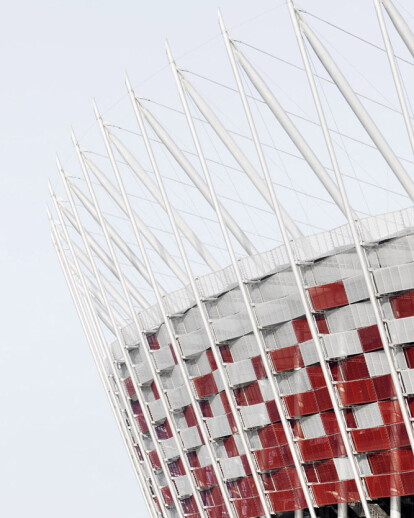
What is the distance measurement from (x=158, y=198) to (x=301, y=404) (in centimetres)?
1140

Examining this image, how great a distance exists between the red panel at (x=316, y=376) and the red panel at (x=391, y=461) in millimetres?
3100

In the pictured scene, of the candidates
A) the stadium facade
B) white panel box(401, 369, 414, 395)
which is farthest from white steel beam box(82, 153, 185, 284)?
white panel box(401, 369, 414, 395)

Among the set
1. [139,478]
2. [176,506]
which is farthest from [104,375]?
[176,506]

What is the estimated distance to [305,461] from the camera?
1620 inches

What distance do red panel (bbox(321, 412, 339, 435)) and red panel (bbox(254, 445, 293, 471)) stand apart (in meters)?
2.28

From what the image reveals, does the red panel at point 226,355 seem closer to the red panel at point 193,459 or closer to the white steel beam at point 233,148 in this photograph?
the white steel beam at point 233,148

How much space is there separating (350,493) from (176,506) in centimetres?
1067

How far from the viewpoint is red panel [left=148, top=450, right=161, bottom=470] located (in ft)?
167

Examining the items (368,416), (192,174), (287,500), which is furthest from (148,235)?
(368,416)

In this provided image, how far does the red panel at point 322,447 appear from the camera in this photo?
40125 mm

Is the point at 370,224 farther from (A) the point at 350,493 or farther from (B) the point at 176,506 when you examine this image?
(B) the point at 176,506

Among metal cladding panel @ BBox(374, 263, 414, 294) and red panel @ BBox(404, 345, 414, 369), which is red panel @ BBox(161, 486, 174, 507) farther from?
metal cladding panel @ BBox(374, 263, 414, 294)

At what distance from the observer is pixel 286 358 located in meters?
40.8

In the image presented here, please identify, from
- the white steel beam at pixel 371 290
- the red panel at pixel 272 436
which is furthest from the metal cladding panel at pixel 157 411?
the white steel beam at pixel 371 290
